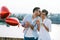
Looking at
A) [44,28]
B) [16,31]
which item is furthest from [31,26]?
[16,31]

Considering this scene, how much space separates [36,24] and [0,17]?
0.51 meters

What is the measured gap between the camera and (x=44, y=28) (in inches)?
81.4

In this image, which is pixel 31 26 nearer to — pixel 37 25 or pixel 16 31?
pixel 37 25

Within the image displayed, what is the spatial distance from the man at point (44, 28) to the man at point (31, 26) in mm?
71

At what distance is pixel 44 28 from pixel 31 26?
7.0 inches

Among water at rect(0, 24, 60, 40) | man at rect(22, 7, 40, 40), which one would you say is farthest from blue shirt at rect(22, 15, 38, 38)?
water at rect(0, 24, 60, 40)

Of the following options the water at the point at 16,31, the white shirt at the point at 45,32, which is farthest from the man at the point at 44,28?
the water at the point at 16,31

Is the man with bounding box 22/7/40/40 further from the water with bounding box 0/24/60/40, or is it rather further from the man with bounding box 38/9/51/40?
the water with bounding box 0/24/60/40

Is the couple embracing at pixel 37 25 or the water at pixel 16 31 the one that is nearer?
the couple embracing at pixel 37 25

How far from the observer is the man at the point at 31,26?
2.05m

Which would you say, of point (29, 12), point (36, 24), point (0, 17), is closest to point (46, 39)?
point (36, 24)

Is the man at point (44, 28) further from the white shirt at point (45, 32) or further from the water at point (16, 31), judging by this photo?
the water at point (16, 31)

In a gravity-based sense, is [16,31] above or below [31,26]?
below

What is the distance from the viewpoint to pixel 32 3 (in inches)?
94.8
